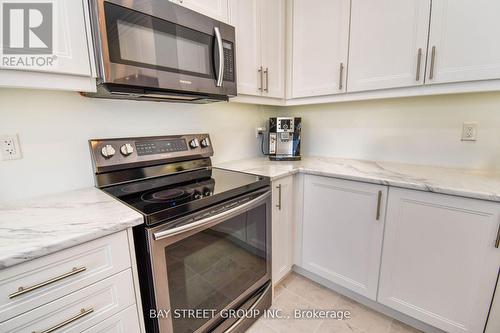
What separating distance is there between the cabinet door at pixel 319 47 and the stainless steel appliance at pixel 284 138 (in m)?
0.24

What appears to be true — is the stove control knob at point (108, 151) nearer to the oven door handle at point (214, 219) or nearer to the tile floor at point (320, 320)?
the oven door handle at point (214, 219)

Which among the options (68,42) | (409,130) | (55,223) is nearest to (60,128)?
(68,42)

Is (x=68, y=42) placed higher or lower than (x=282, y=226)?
higher

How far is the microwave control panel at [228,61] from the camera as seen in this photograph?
50.0 inches

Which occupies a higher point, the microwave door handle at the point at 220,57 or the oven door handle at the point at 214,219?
the microwave door handle at the point at 220,57

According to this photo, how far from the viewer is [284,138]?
1.91 m

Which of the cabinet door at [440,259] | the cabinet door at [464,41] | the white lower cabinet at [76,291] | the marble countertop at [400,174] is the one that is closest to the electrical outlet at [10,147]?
the white lower cabinet at [76,291]

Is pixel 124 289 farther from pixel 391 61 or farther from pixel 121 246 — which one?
pixel 391 61

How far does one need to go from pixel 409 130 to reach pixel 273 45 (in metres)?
1.19

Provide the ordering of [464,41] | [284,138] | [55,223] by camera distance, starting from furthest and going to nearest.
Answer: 1. [284,138]
2. [464,41]
3. [55,223]

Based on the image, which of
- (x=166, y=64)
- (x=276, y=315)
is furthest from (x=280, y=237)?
(x=166, y=64)

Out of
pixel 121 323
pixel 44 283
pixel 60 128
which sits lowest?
pixel 121 323

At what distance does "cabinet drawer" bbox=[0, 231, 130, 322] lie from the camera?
0.59 metres

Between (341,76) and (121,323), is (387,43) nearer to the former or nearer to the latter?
(341,76)
